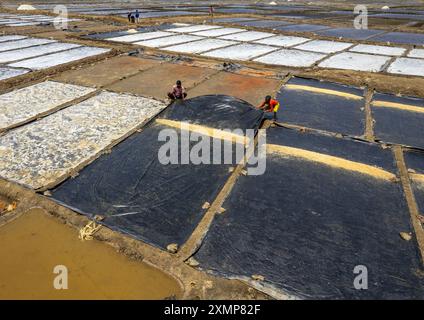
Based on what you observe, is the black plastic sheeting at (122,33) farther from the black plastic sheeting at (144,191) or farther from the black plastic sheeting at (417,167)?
the black plastic sheeting at (417,167)

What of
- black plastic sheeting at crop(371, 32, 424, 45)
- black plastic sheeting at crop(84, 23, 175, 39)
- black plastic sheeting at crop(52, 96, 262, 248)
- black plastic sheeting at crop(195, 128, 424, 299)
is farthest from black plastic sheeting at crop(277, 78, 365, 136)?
black plastic sheeting at crop(84, 23, 175, 39)

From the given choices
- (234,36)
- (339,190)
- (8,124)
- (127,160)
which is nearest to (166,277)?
(127,160)

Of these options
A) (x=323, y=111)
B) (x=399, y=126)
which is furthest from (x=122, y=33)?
(x=399, y=126)

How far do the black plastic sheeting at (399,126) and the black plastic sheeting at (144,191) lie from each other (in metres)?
3.71

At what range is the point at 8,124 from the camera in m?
6.71

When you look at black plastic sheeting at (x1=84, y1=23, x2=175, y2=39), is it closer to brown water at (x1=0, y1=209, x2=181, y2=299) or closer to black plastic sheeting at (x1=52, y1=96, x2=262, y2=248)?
black plastic sheeting at (x1=52, y1=96, x2=262, y2=248)

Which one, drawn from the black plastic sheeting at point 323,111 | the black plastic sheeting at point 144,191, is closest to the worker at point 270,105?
the black plastic sheeting at point 323,111

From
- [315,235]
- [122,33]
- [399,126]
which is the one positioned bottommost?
[315,235]

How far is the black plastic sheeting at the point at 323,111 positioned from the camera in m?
7.01

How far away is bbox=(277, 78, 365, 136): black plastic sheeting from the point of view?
7008 millimetres

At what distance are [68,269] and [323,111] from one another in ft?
21.0

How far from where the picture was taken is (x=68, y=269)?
12.0 feet

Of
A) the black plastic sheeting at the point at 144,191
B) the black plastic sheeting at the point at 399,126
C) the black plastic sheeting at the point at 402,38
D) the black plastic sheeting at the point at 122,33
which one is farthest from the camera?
the black plastic sheeting at the point at 402,38

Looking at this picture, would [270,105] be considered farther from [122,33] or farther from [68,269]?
[122,33]
